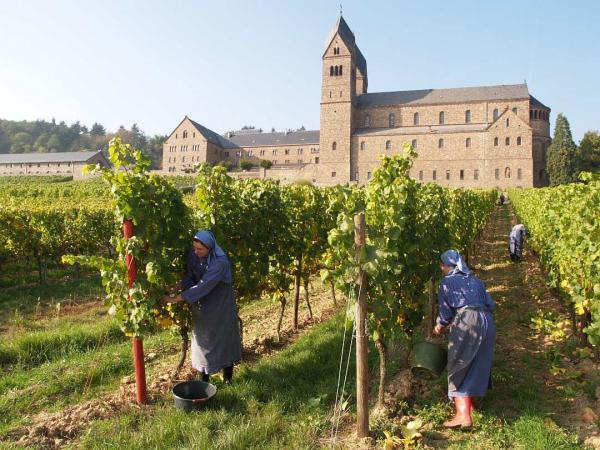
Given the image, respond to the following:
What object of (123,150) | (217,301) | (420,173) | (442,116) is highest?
(442,116)

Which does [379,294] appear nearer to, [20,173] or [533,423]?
[533,423]

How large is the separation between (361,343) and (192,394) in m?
1.88

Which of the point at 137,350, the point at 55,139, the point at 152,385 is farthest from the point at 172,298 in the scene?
the point at 55,139

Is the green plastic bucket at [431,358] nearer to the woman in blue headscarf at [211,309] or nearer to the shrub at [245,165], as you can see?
the woman in blue headscarf at [211,309]

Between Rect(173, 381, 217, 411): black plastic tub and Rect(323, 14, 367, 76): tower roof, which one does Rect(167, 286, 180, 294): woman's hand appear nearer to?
Rect(173, 381, 217, 411): black plastic tub

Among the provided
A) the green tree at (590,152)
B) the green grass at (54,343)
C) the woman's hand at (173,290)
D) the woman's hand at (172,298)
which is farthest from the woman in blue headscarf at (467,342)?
the green tree at (590,152)

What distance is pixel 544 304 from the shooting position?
844 cm

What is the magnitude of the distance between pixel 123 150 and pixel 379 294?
2.91m

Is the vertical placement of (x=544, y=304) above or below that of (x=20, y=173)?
below

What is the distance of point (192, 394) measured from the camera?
15.1 ft

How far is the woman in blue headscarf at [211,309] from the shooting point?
4629 mm

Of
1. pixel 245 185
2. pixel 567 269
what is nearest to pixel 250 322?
pixel 245 185

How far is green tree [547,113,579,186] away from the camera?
5194 cm

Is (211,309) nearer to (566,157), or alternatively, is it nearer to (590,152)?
(566,157)
